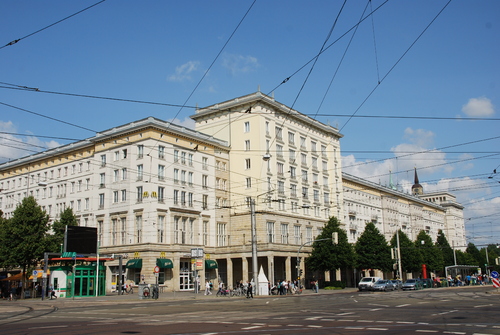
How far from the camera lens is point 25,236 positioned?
53062 millimetres

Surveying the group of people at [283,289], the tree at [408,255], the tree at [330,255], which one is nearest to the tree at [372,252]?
the tree at [330,255]

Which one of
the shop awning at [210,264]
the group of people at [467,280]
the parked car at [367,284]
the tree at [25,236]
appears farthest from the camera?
the group of people at [467,280]

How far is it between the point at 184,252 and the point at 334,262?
65.1 feet

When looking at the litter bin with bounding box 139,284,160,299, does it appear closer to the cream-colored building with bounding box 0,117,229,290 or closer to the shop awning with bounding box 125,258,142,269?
the cream-colored building with bounding box 0,117,229,290

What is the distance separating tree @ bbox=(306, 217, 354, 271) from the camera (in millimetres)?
66062

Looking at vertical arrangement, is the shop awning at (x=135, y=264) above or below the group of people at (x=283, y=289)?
above

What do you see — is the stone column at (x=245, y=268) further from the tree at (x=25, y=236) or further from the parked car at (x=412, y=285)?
the tree at (x=25, y=236)

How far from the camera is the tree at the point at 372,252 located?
7575 centimetres

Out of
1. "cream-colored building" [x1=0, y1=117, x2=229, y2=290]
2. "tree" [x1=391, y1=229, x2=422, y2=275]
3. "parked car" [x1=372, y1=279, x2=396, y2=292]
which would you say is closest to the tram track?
"cream-colored building" [x1=0, y1=117, x2=229, y2=290]

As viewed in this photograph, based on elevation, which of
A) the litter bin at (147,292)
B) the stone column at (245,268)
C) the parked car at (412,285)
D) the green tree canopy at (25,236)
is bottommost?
the parked car at (412,285)

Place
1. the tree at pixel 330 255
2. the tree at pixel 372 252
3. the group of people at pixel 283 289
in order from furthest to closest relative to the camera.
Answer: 1. the tree at pixel 372 252
2. the tree at pixel 330 255
3. the group of people at pixel 283 289

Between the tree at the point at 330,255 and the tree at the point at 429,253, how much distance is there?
98.2 feet

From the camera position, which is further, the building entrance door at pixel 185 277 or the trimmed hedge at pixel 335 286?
the trimmed hedge at pixel 335 286

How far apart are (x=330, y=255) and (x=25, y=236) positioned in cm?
3721
